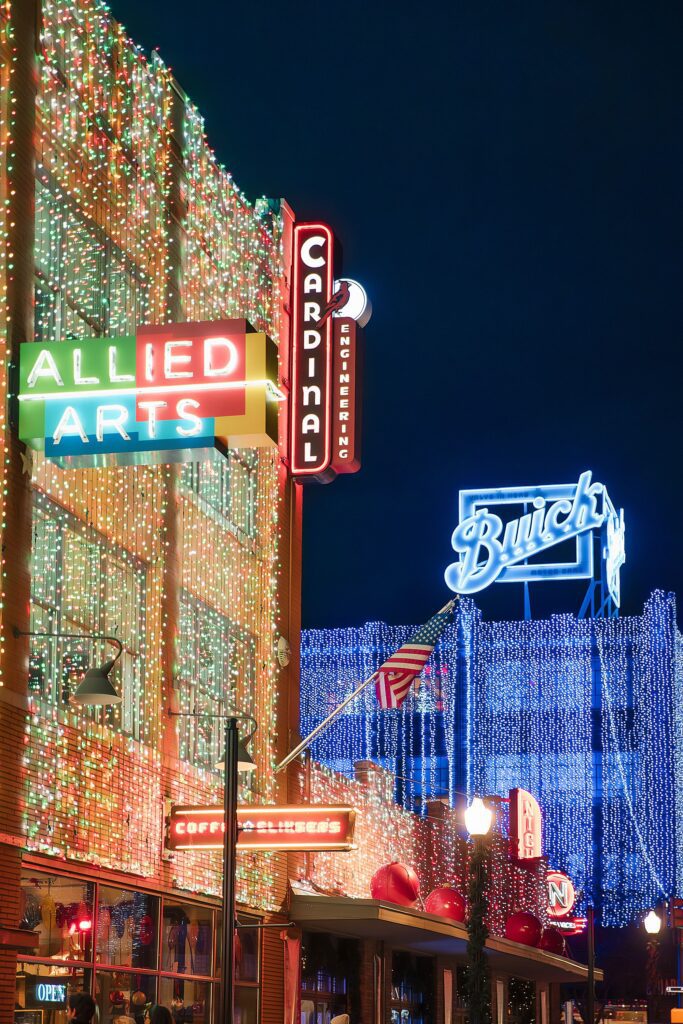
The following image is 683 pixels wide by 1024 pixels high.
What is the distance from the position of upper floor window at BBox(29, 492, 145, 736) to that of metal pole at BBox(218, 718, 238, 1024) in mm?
2984

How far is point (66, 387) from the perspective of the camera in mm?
17359

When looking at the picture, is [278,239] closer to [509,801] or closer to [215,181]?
[215,181]

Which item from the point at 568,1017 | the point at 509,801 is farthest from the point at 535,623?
the point at 509,801

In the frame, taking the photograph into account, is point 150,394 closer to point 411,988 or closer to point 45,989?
point 45,989

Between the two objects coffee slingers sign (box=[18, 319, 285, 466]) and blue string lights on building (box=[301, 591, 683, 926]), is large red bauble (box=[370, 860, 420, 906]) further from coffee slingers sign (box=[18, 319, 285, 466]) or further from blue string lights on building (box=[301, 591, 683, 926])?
blue string lights on building (box=[301, 591, 683, 926])

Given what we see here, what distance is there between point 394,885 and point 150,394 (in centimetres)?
1570

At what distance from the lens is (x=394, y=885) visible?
3011cm

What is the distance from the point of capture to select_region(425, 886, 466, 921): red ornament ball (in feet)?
107

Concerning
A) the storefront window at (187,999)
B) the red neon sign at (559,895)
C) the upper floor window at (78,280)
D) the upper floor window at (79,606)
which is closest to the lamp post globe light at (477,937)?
the storefront window at (187,999)

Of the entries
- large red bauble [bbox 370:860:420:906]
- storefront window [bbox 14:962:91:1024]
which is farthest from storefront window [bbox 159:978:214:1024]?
large red bauble [bbox 370:860:420:906]

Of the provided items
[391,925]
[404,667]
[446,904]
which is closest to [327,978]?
[391,925]

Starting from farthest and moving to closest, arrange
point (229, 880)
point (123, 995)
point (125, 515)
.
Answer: point (125, 515) < point (123, 995) < point (229, 880)

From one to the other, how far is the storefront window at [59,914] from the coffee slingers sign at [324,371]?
34.3 feet

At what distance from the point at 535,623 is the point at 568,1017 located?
32266 millimetres
